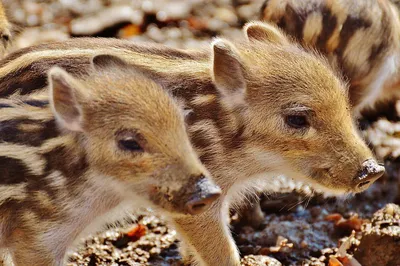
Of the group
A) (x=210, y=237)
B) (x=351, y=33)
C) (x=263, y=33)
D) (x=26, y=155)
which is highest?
(x=263, y=33)

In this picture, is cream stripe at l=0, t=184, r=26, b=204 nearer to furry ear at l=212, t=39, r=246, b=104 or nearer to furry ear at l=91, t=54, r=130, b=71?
furry ear at l=91, t=54, r=130, b=71

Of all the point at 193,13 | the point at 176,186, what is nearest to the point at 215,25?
the point at 193,13

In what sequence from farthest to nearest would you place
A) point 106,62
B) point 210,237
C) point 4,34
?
1. point 4,34
2. point 210,237
3. point 106,62

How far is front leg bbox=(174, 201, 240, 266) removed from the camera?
150 inches

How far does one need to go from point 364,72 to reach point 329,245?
3.03ft

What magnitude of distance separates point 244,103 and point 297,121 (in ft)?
0.77

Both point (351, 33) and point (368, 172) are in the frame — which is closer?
point (368, 172)

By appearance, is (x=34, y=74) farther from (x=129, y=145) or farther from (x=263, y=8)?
(x=263, y=8)

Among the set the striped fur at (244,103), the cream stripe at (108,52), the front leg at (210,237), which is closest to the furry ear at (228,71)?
the striped fur at (244,103)

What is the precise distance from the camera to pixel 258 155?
372cm

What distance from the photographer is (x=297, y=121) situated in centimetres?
363

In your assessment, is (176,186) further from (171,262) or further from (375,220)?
(375,220)

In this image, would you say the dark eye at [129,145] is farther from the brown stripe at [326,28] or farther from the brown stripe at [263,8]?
the brown stripe at [263,8]

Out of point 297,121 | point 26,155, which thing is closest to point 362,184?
point 297,121
